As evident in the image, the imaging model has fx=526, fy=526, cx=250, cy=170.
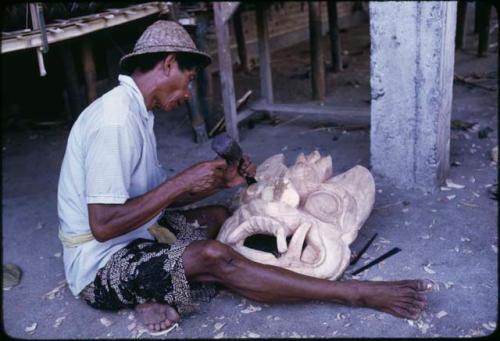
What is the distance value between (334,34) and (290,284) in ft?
18.1

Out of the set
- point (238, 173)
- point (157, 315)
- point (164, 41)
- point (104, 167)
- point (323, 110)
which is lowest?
point (157, 315)

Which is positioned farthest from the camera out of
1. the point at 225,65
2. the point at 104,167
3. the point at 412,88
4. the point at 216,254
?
the point at 225,65

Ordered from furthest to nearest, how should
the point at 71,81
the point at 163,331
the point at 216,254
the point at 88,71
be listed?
the point at 71,81 < the point at 88,71 < the point at 163,331 < the point at 216,254

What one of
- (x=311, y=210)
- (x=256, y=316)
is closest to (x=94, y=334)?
(x=256, y=316)

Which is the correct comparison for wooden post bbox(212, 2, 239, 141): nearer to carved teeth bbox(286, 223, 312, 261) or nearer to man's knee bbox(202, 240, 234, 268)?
carved teeth bbox(286, 223, 312, 261)

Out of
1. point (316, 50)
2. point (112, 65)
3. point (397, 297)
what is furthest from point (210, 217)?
point (112, 65)

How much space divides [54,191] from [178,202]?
1905 millimetres

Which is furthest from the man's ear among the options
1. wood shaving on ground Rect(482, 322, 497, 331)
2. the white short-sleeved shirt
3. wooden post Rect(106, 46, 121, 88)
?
wooden post Rect(106, 46, 121, 88)

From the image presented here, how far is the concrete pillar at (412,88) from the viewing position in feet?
11.0

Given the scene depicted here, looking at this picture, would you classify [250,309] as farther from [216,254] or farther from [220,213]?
[220,213]

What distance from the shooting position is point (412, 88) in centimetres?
351

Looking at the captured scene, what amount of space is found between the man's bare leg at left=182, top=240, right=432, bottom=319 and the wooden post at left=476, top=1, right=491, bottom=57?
5634 millimetres

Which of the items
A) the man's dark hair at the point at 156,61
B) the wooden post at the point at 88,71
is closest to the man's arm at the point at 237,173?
the man's dark hair at the point at 156,61

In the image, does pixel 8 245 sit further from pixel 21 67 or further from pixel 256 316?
pixel 21 67
